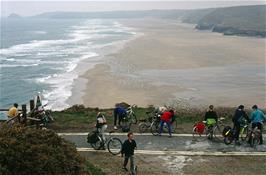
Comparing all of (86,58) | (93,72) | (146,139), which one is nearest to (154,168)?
(146,139)

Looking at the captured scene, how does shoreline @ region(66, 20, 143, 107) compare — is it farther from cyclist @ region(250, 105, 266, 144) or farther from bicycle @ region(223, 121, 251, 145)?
cyclist @ region(250, 105, 266, 144)

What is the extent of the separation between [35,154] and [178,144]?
7.81m

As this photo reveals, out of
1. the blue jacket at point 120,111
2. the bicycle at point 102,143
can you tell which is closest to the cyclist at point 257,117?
the bicycle at point 102,143

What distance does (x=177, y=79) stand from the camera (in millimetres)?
42625

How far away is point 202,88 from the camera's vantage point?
38125 millimetres

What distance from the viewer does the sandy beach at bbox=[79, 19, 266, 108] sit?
34.5 m

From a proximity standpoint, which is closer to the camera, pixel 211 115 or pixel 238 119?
pixel 238 119

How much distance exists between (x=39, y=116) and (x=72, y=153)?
7.37 m

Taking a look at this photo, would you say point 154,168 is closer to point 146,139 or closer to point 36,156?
point 146,139

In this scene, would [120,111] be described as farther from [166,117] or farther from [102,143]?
[102,143]

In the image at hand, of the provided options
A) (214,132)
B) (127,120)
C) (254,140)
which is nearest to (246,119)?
(254,140)

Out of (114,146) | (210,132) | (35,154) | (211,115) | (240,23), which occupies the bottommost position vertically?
(114,146)

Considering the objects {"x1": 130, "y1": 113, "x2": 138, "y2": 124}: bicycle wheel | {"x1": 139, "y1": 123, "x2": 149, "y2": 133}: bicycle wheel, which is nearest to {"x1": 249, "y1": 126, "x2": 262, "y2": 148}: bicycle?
{"x1": 139, "y1": 123, "x2": 149, "y2": 133}: bicycle wheel

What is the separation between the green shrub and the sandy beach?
72.6 feet
